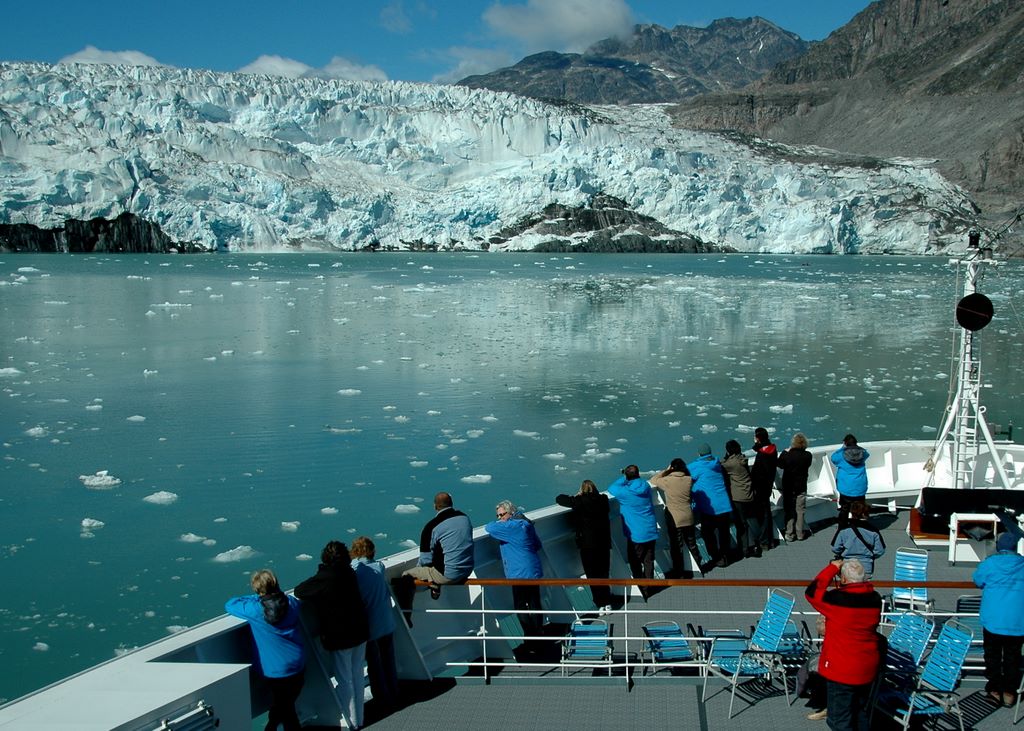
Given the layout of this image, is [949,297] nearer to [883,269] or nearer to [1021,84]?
[883,269]

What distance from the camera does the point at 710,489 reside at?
5859mm

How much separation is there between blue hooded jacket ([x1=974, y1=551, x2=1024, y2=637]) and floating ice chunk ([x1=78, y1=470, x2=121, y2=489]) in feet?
28.5

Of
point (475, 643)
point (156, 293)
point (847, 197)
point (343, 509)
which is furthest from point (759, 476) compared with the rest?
point (847, 197)

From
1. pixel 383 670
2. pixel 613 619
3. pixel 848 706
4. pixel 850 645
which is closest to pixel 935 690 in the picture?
pixel 848 706

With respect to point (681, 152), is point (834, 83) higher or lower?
higher

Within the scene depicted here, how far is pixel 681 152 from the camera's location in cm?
8000

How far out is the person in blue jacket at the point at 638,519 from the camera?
5.36 m

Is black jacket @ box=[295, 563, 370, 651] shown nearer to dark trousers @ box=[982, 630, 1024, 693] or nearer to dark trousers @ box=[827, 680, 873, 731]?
dark trousers @ box=[827, 680, 873, 731]

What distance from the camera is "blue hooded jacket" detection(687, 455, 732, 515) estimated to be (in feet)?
19.2

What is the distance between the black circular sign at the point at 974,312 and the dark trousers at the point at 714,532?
2.32 m


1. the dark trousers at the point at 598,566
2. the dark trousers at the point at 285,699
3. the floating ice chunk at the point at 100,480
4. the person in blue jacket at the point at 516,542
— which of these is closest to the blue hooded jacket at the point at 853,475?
the dark trousers at the point at 598,566

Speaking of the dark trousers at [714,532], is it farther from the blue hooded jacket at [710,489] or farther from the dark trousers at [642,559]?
the dark trousers at [642,559]

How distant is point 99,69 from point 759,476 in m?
78.0

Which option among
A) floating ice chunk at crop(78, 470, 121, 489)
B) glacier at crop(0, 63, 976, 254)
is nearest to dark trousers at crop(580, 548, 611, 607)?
floating ice chunk at crop(78, 470, 121, 489)
